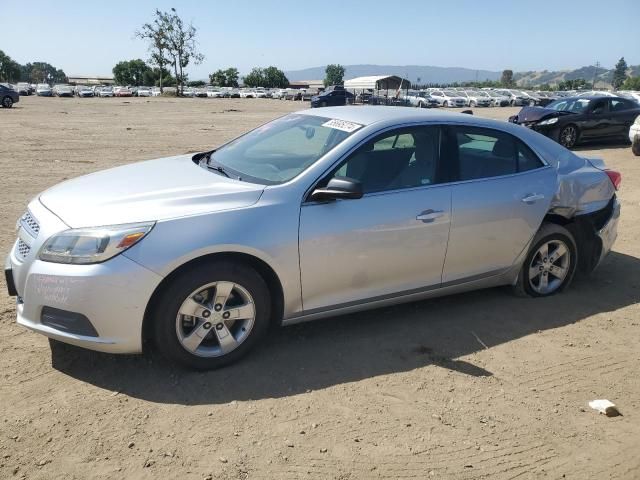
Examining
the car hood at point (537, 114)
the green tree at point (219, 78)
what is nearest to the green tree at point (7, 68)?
the green tree at point (219, 78)

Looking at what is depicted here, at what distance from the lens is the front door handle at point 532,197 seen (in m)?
4.45

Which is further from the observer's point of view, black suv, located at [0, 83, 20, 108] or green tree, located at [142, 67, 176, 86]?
green tree, located at [142, 67, 176, 86]

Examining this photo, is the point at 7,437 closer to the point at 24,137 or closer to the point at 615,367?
the point at 615,367

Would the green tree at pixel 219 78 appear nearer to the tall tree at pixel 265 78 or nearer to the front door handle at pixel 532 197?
the tall tree at pixel 265 78

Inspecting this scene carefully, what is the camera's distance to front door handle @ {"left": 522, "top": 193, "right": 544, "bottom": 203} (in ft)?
14.6

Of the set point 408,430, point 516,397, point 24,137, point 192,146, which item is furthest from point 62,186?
point 24,137

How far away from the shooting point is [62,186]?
13.1ft

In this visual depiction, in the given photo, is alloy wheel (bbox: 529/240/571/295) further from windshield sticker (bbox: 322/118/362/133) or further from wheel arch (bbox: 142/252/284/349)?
wheel arch (bbox: 142/252/284/349)

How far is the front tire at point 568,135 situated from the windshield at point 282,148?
13595 mm

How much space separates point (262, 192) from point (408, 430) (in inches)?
65.9

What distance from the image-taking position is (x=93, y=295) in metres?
3.06

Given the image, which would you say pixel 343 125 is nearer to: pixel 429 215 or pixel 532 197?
pixel 429 215

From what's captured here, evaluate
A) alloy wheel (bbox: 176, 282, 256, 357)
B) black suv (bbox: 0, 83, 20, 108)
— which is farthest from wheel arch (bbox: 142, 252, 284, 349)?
black suv (bbox: 0, 83, 20, 108)

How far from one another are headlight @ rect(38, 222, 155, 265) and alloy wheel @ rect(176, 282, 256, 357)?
482mm
